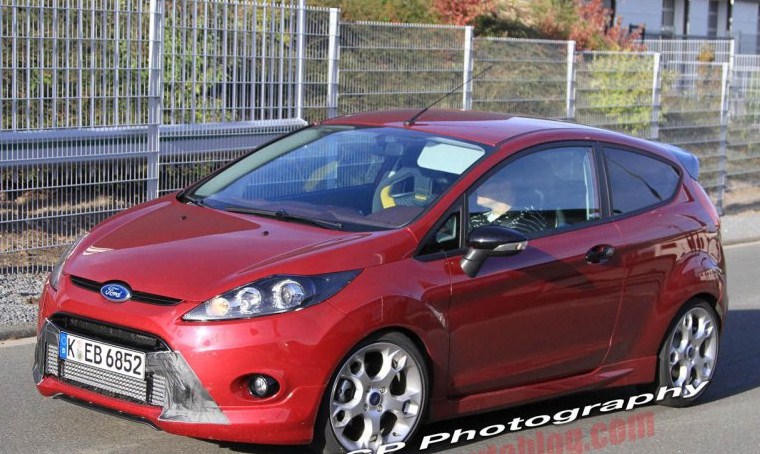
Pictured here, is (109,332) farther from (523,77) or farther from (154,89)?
(523,77)

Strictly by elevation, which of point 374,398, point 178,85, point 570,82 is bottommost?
point 374,398

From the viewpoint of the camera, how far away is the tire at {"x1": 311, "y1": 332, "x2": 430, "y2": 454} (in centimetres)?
526

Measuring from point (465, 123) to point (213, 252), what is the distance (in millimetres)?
1936

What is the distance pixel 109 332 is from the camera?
523 cm

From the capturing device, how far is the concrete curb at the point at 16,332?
26.2 feet

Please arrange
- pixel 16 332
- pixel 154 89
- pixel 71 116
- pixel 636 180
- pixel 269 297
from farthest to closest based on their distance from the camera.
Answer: pixel 154 89 → pixel 71 116 → pixel 16 332 → pixel 636 180 → pixel 269 297

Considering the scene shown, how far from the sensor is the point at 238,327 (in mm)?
5023

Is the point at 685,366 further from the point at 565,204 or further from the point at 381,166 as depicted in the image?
the point at 381,166

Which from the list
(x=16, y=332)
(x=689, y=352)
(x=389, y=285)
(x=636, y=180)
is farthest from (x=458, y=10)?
(x=389, y=285)

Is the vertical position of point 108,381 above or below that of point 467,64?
below

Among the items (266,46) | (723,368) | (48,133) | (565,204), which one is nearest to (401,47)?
(266,46)

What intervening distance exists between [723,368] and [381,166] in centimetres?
329

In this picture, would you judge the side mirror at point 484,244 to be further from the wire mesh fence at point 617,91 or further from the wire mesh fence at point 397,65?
the wire mesh fence at point 617,91

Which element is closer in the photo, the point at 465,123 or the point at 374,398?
the point at 374,398
